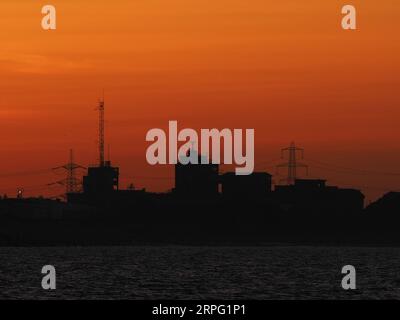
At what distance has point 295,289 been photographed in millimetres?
109750

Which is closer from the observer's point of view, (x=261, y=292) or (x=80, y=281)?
(x=261, y=292)

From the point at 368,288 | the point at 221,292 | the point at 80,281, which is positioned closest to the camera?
the point at 221,292

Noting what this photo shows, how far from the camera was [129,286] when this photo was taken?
115 metres
